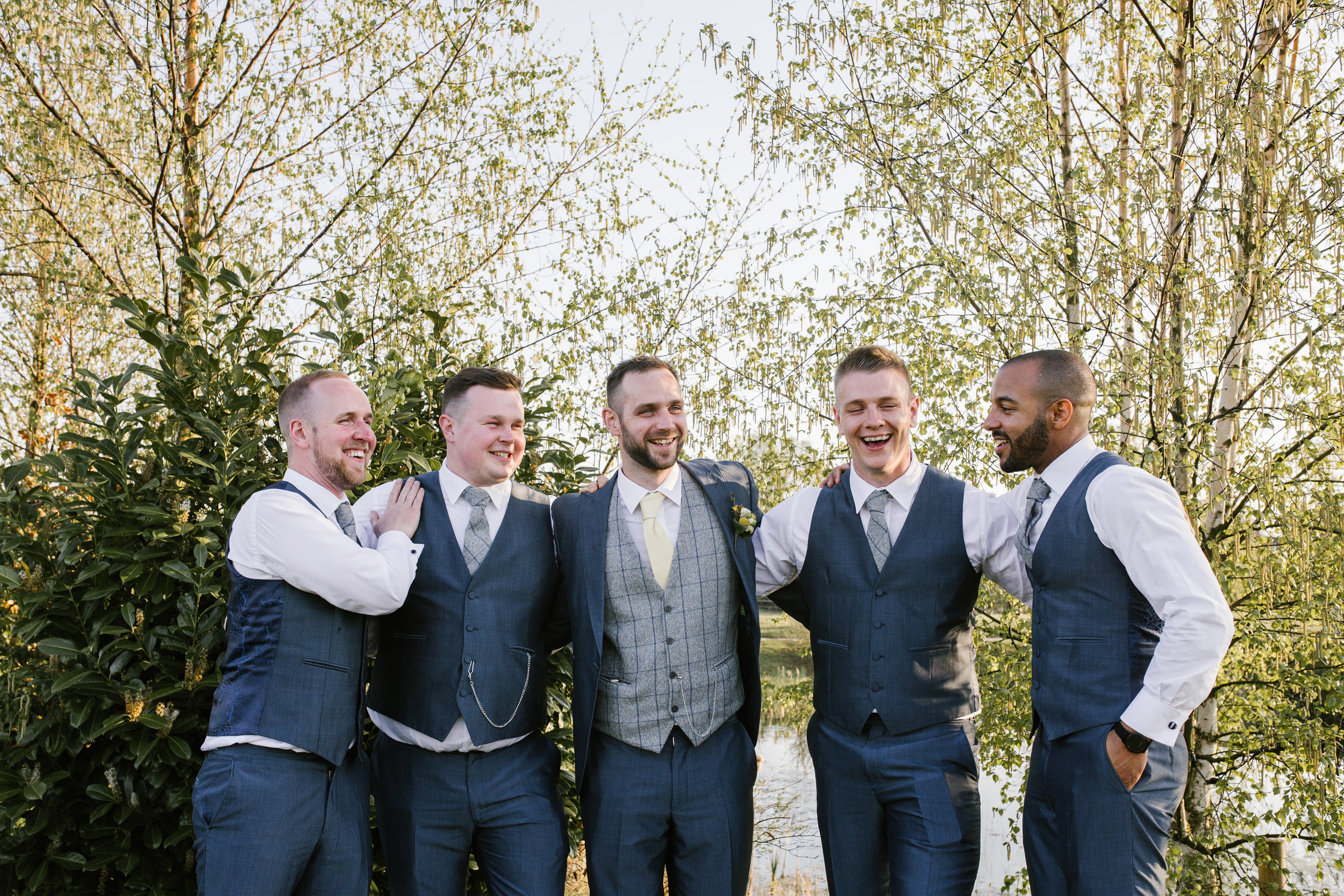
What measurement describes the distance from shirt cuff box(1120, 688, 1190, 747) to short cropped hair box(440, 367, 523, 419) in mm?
1929

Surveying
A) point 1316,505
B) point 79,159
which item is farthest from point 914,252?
point 79,159

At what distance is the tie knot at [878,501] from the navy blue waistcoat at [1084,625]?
0.48 metres

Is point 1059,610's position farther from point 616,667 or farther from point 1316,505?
point 1316,505

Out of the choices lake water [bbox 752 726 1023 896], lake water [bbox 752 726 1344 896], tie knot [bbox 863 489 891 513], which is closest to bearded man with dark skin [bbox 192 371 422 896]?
tie knot [bbox 863 489 891 513]

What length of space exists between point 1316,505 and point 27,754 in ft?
18.8

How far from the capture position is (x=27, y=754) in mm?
2971

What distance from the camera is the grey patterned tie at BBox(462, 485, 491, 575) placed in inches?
109

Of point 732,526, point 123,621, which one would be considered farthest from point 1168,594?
point 123,621

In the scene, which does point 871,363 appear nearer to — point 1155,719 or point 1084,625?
point 1084,625

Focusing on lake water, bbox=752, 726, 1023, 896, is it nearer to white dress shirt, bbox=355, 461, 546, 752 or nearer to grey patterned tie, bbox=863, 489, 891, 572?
grey patterned tie, bbox=863, 489, 891, 572

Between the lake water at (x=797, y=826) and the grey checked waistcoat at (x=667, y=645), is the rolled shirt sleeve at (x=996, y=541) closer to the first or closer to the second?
the grey checked waistcoat at (x=667, y=645)

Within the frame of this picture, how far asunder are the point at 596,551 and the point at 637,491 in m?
0.24

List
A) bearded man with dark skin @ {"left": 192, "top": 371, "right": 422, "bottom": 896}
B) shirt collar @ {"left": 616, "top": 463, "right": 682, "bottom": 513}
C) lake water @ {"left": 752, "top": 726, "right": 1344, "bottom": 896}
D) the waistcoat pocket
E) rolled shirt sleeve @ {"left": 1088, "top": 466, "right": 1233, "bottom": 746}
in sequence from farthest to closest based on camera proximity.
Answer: lake water @ {"left": 752, "top": 726, "right": 1344, "bottom": 896} < shirt collar @ {"left": 616, "top": 463, "right": 682, "bottom": 513} < the waistcoat pocket < bearded man with dark skin @ {"left": 192, "top": 371, "right": 422, "bottom": 896} < rolled shirt sleeve @ {"left": 1088, "top": 466, "right": 1233, "bottom": 746}

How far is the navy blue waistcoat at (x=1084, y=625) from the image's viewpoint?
2365 millimetres
